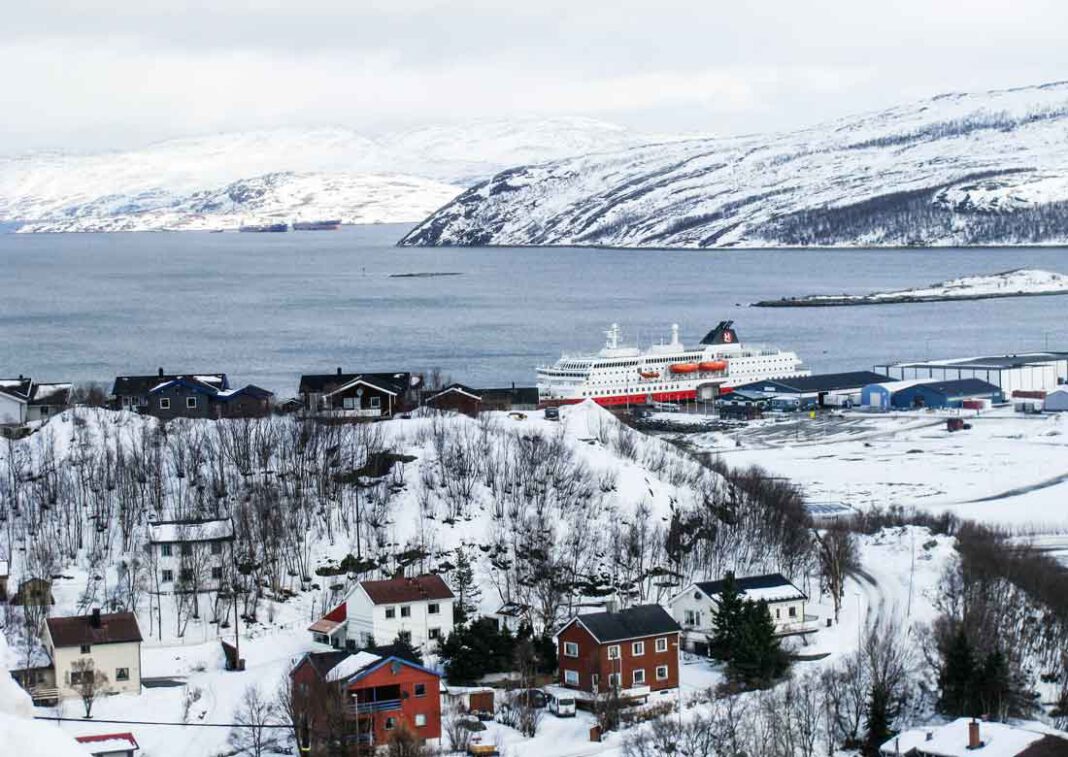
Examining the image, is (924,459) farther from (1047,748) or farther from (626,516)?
(1047,748)

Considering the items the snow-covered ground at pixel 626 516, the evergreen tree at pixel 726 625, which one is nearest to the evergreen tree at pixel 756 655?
the evergreen tree at pixel 726 625

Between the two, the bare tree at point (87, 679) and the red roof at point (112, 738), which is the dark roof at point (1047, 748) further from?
the bare tree at point (87, 679)

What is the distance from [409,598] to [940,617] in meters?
4.45

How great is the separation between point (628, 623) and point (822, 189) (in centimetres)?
13795

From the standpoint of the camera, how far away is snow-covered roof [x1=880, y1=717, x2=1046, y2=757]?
39.4 feet

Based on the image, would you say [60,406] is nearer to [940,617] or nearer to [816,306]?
[940,617]

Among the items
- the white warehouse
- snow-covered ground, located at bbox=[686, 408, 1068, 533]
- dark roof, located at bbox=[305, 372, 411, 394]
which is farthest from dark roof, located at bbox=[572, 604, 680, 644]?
the white warehouse

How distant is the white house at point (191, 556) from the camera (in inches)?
676

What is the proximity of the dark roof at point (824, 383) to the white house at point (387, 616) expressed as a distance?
28.4m

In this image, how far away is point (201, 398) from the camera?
29438mm

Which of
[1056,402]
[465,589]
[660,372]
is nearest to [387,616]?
[465,589]

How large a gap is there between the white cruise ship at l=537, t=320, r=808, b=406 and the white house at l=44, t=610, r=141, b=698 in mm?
28568

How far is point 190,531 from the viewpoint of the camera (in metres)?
17.7

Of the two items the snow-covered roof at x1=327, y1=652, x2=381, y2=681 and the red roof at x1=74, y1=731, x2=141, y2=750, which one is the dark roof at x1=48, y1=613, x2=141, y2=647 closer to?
the red roof at x1=74, y1=731, x2=141, y2=750
